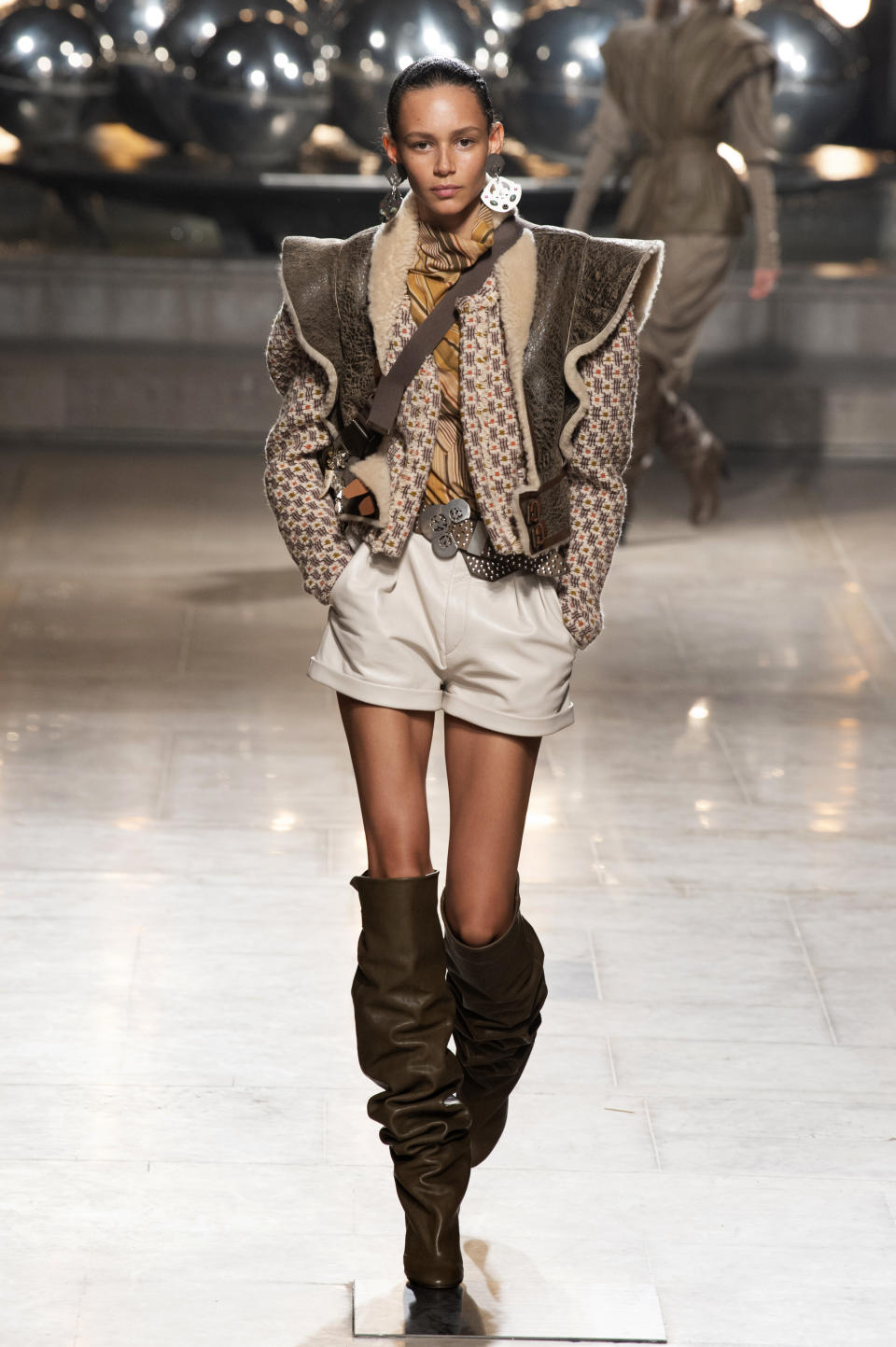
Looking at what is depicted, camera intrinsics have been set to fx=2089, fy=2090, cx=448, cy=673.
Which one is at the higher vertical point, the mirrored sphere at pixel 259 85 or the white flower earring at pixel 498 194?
the white flower earring at pixel 498 194

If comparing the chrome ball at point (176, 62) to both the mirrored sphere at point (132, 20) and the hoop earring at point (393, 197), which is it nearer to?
the mirrored sphere at point (132, 20)

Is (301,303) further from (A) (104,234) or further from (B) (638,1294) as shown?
(A) (104,234)

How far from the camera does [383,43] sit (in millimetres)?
10195

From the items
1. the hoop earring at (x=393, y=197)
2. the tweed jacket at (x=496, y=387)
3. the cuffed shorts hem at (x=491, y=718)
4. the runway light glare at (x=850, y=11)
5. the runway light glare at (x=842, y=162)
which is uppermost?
the hoop earring at (x=393, y=197)

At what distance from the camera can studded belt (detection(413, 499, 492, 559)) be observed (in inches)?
114

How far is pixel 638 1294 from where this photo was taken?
306 cm

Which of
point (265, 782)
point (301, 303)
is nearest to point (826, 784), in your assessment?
point (265, 782)

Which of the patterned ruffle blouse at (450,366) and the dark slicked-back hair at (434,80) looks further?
the patterned ruffle blouse at (450,366)

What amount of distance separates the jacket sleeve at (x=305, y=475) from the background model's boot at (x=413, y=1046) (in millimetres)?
455

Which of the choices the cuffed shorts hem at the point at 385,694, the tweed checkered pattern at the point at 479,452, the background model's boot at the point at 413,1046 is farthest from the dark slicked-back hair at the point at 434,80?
the background model's boot at the point at 413,1046

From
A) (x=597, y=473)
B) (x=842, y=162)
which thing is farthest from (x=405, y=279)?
(x=842, y=162)

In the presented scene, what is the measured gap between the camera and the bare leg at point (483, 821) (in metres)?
2.97

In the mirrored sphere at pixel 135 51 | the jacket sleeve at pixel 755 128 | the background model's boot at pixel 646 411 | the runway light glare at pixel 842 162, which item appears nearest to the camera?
the jacket sleeve at pixel 755 128

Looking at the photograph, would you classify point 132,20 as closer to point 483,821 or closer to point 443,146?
point 443,146
